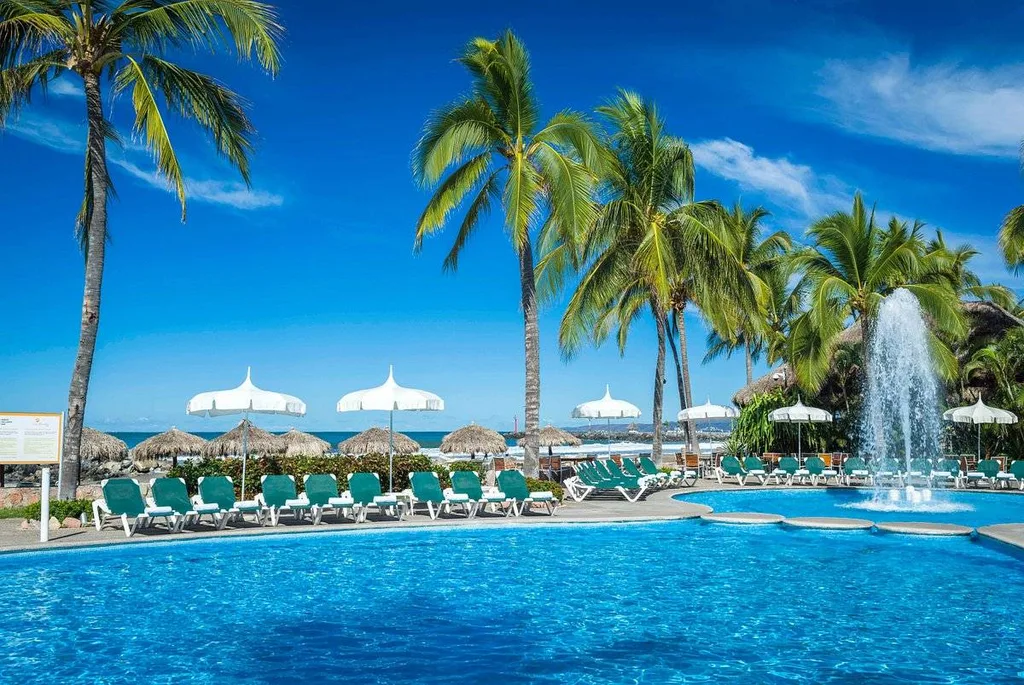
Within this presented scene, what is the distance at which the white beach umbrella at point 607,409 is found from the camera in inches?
898

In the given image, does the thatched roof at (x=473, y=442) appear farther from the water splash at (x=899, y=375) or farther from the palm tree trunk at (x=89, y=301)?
the palm tree trunk at (x=89, y=301)

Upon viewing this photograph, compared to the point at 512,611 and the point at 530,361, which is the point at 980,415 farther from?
the point at 512,611

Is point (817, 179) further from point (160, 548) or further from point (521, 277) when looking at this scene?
point (160, 548)

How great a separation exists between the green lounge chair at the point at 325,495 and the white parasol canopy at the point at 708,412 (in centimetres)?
1212

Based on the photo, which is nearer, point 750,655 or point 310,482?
point 750,655

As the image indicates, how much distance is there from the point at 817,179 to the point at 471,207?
16.8m

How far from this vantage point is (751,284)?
2181 centimetres

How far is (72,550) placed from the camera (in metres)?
10.6

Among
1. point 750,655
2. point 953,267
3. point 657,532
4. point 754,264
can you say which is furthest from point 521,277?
point 953,267

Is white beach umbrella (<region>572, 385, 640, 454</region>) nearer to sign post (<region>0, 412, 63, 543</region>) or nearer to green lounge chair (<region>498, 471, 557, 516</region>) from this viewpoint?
green lounge chair (<region>498, 471, 557, 516</region>)

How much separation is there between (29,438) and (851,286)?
66.0ft

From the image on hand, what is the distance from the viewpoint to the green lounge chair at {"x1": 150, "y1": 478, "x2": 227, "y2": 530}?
11.8 meters

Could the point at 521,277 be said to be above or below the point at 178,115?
below

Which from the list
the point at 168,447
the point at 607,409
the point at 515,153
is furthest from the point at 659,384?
the point at 168,447
